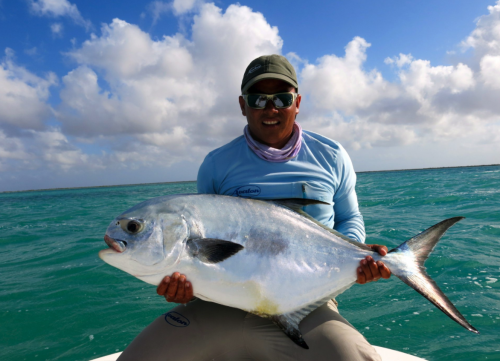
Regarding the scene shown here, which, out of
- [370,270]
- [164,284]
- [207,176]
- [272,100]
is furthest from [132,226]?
[370,270]

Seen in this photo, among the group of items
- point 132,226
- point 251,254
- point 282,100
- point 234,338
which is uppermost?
point 282,100

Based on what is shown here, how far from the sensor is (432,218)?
999 centimetres

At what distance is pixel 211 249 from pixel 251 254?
0.76 ft

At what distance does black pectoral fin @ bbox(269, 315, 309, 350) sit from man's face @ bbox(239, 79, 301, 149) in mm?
1275

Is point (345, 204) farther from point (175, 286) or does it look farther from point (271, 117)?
point (175, 286)

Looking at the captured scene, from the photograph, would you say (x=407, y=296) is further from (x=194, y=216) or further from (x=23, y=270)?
(x=23, y=270)

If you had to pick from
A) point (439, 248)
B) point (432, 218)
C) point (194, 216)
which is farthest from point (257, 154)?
point (432, 218)

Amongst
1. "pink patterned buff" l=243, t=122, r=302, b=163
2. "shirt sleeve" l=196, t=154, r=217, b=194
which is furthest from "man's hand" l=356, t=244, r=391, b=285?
"shirt sleeve" l=196, t=154, r=217, b=194

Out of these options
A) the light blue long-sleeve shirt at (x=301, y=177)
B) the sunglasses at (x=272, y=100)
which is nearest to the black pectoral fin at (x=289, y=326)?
the light blue long-sleeve shirt at (x=301, y=177)

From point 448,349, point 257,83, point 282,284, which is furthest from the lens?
point 448,349

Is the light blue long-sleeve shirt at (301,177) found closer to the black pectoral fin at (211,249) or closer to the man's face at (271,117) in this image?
→ the man's face at (271,117)

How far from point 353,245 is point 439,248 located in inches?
217

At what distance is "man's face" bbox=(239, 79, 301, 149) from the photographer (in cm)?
246

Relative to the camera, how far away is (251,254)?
1886 mm
